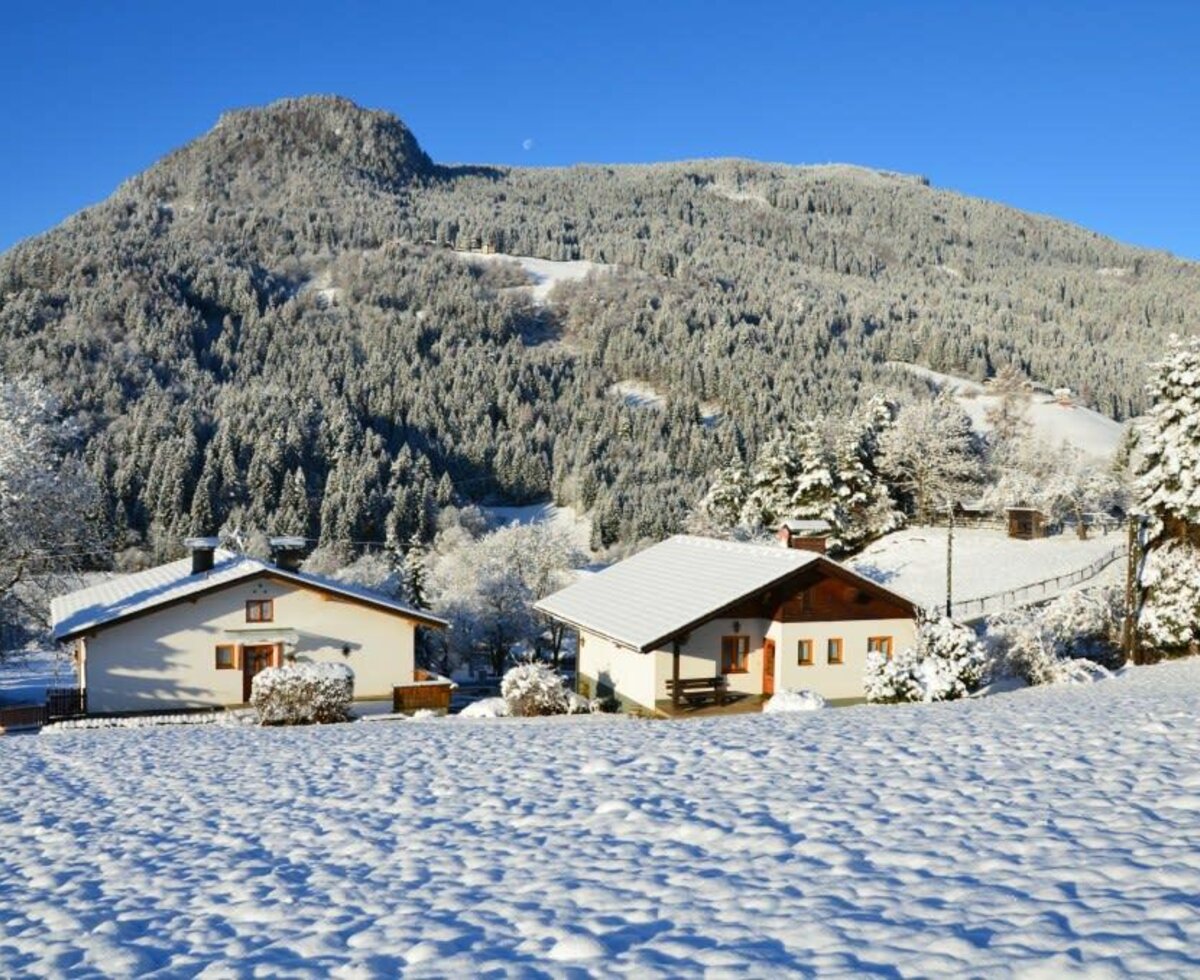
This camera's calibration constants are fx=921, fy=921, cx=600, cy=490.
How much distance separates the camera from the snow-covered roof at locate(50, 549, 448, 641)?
94.3 feet

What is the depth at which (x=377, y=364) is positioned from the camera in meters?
157

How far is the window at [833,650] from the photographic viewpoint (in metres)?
29.4

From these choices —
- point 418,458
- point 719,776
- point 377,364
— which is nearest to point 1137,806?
point 719,776

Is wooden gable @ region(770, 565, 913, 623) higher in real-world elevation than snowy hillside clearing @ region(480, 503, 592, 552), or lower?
lower

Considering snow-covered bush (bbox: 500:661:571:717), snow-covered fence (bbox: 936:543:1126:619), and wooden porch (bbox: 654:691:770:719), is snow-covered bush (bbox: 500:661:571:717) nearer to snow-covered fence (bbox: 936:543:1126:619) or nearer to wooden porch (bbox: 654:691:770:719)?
wooden porch (bbox: 654:691:770:719)

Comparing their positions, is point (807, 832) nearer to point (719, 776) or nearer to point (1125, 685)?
point (719, 776)

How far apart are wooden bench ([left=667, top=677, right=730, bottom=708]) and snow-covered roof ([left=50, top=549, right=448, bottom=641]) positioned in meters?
8.59

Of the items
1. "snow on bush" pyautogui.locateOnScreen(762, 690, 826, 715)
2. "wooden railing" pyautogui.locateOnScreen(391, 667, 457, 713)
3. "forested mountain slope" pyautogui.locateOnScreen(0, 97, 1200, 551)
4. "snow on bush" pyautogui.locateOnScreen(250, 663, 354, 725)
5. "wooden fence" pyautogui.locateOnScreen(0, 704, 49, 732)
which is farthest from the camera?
"forested mountain slope" pyautogui.locateOnScreen(0, 97, 1200, 551)

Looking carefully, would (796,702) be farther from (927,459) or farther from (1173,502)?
(927,459)

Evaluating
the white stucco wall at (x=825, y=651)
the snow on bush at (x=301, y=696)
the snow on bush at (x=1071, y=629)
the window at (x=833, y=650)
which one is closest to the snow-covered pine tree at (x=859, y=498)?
the snow on bush at (x=1071, y=629)

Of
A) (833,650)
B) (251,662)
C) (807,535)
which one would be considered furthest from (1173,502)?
(251,662)

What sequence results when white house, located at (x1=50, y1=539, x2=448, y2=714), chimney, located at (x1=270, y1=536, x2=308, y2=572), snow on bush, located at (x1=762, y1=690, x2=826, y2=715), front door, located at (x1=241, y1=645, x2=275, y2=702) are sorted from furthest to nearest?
1. chimney, located at (x1=270, y1=536, x2=308, y2=572)
2. front door, located at (x1=241, y1=645, x2=275, y2=702)
3. white house, located at (x1=50, y1=539, x2=448, y2=714)
4. snow on bush, located at (x1=762, y1=690, x2=826, y2=715)

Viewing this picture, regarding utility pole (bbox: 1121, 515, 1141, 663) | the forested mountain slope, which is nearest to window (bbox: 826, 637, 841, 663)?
utility pole (bbox: 1121, 515, 1141, 663)

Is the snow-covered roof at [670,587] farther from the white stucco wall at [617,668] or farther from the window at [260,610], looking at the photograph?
the window at [260,610]
